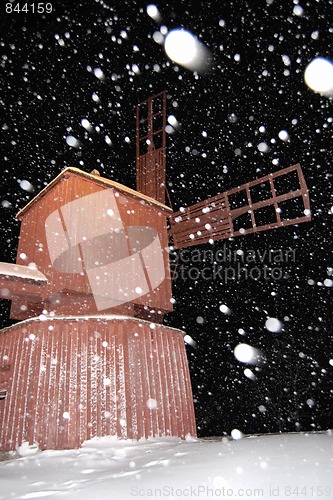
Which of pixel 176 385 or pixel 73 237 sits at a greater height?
pixel 73 237

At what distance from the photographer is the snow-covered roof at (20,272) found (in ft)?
29.1

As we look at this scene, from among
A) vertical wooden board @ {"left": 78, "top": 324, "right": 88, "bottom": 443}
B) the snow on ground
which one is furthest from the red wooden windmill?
the snow on ground

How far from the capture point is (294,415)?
939 inches

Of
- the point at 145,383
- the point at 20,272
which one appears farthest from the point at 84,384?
the point at 20,272

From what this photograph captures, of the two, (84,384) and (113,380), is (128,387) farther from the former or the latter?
(84,384)

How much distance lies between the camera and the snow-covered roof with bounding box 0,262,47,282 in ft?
29.1

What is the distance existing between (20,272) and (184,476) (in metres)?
6.46

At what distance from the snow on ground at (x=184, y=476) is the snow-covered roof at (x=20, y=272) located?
4000 mm

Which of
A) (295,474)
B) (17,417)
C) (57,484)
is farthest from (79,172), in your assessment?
(295,474)

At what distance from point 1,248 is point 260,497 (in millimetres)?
26015

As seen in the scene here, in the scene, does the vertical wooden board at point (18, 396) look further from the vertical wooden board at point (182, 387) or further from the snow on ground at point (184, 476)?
the vertical wooden board at point (182, 387)

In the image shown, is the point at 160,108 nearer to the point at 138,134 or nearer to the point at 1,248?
the point at 138,134

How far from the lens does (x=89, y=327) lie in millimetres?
8914

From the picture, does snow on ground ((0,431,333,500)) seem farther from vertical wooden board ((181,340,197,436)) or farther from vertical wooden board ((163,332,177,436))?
vertical wooden board ((181,340,197,436))
